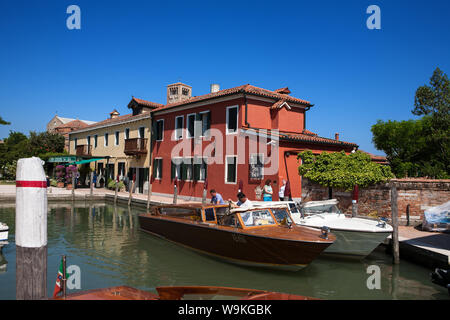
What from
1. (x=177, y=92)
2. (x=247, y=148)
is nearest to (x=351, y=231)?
(x=247, y=148)

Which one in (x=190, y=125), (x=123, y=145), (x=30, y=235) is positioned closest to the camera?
(x=30, y=235)

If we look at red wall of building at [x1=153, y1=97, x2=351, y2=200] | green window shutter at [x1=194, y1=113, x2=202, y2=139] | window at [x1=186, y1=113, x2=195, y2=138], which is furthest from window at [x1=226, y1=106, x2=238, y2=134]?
window at [x1=186, y1=113, x2=195, y2=138]

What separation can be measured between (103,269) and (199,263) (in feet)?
7.65

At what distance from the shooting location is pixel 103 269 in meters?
7.93

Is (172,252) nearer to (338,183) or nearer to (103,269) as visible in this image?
(103,269)

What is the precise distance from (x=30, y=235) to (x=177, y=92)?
2335 cm

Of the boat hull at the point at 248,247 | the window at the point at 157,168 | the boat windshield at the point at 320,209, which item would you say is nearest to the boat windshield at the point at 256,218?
the boat hull at the point at 248,247

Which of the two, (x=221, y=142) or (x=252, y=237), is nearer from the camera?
(x=252, y=237)

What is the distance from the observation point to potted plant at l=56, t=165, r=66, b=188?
28.0 m

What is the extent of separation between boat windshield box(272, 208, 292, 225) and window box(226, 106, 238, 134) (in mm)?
9779

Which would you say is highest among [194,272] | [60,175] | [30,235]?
[60,175]

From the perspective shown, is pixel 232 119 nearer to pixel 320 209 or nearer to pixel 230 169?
pixel 230 169

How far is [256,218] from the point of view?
7.77 m
